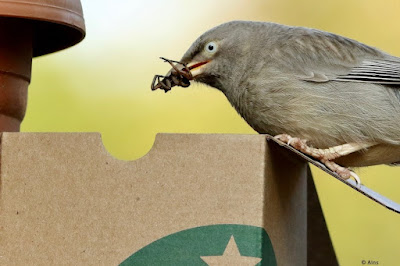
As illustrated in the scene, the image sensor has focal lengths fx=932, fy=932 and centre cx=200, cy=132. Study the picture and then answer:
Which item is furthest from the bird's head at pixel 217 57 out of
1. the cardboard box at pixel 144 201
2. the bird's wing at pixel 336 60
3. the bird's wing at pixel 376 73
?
the cardboard box at pixel 144 201

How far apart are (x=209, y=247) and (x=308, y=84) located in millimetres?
796

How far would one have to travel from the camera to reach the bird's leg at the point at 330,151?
2416 mm

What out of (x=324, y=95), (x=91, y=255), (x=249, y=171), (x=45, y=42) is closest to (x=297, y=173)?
(x=324, y=95)

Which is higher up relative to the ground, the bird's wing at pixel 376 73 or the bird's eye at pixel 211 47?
the bird's wing at pixel 376 73

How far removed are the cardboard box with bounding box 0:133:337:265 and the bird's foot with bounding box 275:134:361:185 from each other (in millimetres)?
173

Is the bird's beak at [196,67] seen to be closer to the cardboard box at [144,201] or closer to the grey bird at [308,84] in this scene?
the grey bird at [308,84]

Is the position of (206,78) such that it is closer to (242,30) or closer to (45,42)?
(242,30)

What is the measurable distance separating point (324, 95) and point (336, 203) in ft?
5.74

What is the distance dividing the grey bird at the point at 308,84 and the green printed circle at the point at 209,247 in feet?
1.57

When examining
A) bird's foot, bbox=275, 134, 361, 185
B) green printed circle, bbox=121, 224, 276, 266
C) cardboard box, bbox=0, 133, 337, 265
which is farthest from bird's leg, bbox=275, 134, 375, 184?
green printed circle, bbox=121, 224, 276, 266

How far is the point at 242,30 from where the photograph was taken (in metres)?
2.94

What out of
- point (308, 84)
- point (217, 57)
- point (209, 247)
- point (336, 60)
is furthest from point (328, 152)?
point (209, 247)

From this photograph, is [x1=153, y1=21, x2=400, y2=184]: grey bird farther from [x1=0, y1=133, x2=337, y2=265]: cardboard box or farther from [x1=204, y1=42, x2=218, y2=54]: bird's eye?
[x1=0, y1=133, x2=337, y2=265]: cardboard box

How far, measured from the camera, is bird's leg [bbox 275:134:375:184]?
7.93ft
